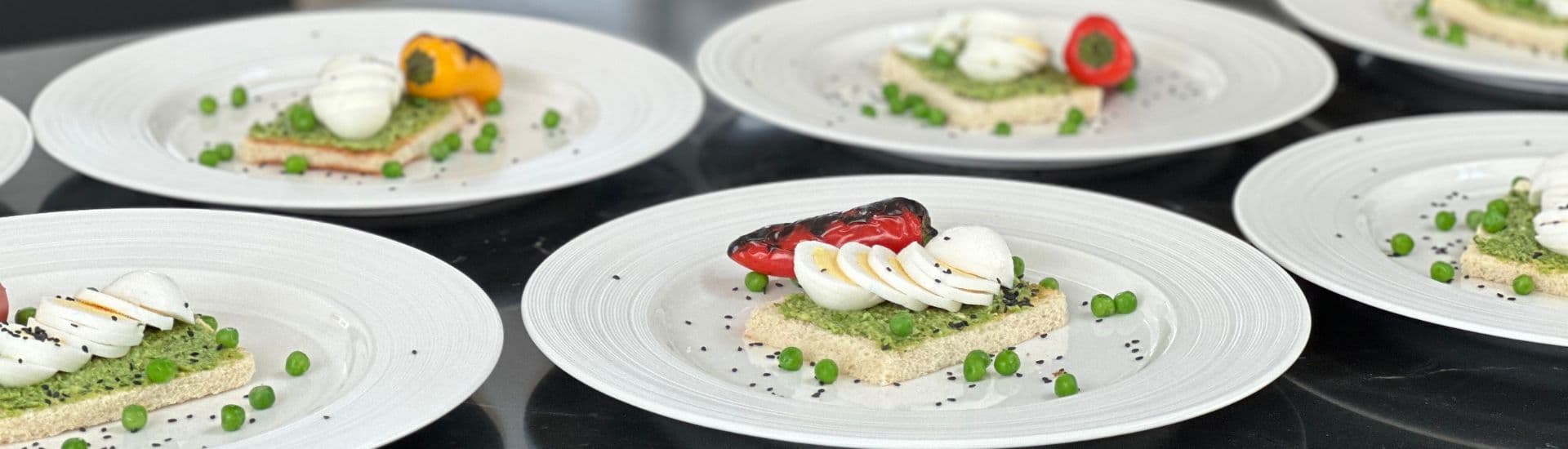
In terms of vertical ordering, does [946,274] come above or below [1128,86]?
above

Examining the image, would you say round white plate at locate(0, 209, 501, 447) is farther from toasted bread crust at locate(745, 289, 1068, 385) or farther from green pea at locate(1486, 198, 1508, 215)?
green pea at locate(1486, 198, 1508, 215)

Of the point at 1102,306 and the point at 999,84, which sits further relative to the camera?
the point at 999,84

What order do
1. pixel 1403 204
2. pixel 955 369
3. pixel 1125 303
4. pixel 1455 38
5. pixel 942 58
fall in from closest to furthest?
pixel 955 369
pixel 1125 303
pixel 1403 204
pixel 942 58
pixel 1455 38

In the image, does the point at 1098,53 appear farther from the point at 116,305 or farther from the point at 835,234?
the point at 116,305

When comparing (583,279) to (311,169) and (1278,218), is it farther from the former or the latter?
(1278,218)

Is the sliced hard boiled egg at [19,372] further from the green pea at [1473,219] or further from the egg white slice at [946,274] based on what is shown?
the green pea at [1473,219]

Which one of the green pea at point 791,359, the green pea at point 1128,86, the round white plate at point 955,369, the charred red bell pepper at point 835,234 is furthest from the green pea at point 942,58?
the green pea at point 791,359

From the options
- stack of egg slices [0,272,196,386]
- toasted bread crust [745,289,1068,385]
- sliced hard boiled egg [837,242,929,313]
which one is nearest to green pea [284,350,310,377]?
stack of egg slices [0,272,196,386]

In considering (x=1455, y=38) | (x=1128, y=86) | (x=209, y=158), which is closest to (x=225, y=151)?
(x=209, y=158)
